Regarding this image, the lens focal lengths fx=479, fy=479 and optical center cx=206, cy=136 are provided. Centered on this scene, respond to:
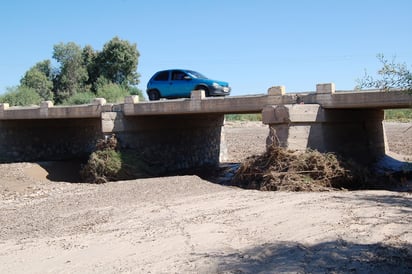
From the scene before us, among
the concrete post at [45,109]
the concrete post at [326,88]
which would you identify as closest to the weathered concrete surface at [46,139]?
the concrete post at [45,109]

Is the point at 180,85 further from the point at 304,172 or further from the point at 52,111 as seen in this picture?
the point at 304,172

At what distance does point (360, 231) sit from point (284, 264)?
2339mm

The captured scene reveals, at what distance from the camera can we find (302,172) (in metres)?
14.8

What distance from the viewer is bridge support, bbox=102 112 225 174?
2112 cm

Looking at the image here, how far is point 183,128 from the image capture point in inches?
952

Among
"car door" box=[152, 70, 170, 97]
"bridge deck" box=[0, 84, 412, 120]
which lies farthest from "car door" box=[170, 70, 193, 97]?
"bridge deck" box=[0, 84, 412, 120]

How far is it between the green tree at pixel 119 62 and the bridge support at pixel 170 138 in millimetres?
30487

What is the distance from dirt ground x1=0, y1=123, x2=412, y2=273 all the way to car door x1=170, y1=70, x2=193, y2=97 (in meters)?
5.20

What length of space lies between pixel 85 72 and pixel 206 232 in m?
50.3

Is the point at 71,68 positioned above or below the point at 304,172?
above

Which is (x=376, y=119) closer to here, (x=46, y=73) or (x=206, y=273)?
(x=206, y=273)

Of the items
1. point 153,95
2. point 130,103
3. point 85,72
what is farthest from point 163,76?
point 85,72

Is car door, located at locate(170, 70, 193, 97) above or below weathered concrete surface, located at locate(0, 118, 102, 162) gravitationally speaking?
above

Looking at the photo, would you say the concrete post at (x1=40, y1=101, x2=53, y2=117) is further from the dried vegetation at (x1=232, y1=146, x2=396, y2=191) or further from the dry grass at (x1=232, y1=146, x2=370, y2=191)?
the dry grass at (x1=232, y1=146, x2=370, y2=191)
